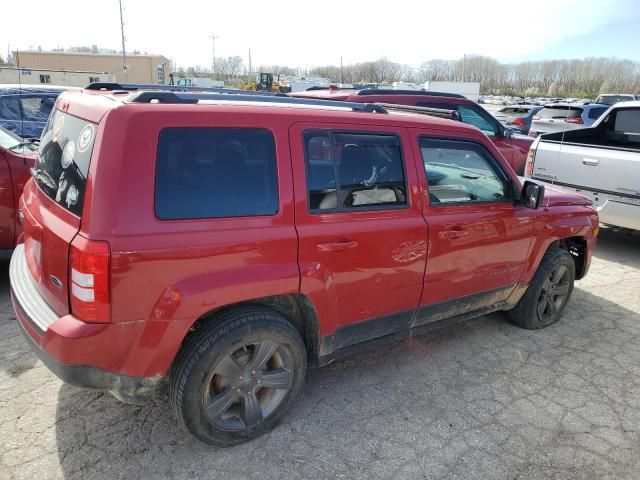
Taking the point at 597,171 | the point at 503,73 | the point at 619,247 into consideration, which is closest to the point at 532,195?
the point at 597,171

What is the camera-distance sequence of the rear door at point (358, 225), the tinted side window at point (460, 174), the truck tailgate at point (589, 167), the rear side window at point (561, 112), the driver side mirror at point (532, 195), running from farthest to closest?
the rear side window at point (561, 112) → the truck tailgate at point (589, 167) → the driver side mirror at point (532, 195) → the tinted side window at point (460, 174) → the rear door at point (358, 225)

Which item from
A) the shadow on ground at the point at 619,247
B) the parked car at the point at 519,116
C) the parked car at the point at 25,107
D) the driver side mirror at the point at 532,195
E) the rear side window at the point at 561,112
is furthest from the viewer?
the parked car at the point at 519,116

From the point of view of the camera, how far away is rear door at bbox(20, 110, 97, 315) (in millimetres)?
2203

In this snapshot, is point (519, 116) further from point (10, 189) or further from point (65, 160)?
point (65, 160)

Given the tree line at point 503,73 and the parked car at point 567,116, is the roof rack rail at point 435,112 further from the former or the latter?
the tree line at point 503,73

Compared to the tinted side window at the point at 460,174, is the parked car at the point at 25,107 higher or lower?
higher

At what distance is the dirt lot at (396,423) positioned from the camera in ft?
8.25

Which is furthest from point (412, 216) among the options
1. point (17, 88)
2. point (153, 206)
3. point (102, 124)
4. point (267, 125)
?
point (17, 88)

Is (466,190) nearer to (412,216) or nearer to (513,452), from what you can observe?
(412,216)

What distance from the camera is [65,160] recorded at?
2.44m

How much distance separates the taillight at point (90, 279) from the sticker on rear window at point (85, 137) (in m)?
0.45

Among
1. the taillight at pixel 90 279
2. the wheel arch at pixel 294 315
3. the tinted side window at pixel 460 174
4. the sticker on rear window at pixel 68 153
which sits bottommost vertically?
the wheel arch at pixel 294 315

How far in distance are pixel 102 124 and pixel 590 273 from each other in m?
5.56

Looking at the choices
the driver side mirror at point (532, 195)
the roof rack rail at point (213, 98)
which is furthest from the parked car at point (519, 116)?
the roof rack rail at point (213, 98)
